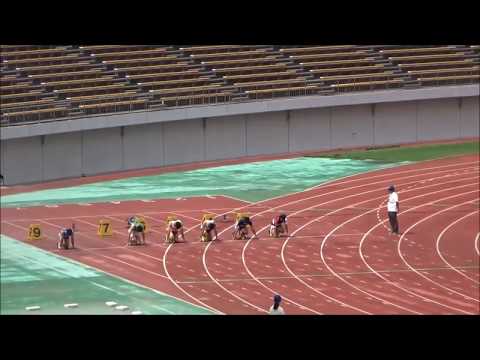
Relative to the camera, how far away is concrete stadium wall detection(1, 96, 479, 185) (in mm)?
22531

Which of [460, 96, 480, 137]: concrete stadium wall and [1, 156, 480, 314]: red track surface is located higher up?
[460, 96, 480, 137]: concrete stadium wall

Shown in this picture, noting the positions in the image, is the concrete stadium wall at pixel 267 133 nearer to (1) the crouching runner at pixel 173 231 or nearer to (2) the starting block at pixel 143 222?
(2) the starting block at pixel 143 222

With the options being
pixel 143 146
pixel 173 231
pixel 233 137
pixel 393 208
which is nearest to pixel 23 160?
pixel 143 146

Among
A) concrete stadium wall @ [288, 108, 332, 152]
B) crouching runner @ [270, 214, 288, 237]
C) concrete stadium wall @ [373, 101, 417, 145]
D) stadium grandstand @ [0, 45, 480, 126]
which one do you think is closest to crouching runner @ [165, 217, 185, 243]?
crouching runner @ [270, 214, 288, 237]

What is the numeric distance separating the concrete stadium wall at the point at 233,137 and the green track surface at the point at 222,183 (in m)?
0.91

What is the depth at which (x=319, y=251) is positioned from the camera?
1612 cm

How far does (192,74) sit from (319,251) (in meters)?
12.0

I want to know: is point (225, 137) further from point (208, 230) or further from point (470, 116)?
point (208, 230)

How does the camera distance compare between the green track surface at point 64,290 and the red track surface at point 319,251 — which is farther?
the red track surface at point 319,251

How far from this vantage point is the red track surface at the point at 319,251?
1324 centimetres

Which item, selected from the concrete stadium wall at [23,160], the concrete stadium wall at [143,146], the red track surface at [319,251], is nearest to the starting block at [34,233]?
the red track surface at [319,251]

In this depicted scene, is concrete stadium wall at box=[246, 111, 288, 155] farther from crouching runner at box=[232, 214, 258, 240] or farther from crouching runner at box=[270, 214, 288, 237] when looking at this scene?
Result: crouching runner at box=[232, 214, 258, 240]

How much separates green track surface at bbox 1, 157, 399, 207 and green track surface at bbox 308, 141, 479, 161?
64 centimetres

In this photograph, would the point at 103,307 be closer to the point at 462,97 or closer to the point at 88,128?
the point at 88,128
